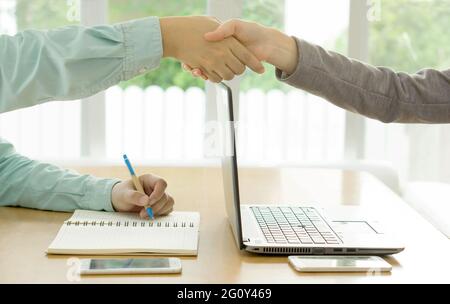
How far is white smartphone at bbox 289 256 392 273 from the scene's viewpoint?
1.10 meters

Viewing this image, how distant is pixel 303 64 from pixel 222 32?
0.61 feet

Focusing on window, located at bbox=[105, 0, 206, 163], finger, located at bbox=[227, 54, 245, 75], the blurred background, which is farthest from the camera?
window, located at bbox=[105, 0, 206, 163]

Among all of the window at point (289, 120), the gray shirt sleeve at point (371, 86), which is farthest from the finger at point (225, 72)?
the window at point (289, 120)

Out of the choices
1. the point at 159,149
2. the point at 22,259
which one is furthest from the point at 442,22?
the point at 22,259

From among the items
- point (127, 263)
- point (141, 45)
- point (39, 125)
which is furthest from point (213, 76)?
point (39, 125)

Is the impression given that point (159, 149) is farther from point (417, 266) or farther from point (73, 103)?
point (417, 266)

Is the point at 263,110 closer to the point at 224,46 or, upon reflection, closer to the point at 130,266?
the point at 224,46

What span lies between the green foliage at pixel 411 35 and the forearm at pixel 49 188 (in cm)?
184

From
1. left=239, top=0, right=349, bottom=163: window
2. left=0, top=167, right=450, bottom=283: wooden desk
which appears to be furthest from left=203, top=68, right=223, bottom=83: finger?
left=239, top=0, right=349, bottom=163: window

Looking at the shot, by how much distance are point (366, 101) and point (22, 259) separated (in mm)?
811

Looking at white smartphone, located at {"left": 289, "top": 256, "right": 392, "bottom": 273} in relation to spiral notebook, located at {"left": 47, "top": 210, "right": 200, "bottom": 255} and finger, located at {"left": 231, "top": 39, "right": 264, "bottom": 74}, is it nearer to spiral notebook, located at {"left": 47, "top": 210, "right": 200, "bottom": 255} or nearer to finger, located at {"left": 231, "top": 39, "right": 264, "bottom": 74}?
spiral notebook, located at {"left": 47, "top": 210, "right": 200, "bottom": 255}

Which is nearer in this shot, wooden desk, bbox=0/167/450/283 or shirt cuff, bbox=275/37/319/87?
wooden desk, bbox=0/167/450/283

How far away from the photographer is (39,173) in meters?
1.57
